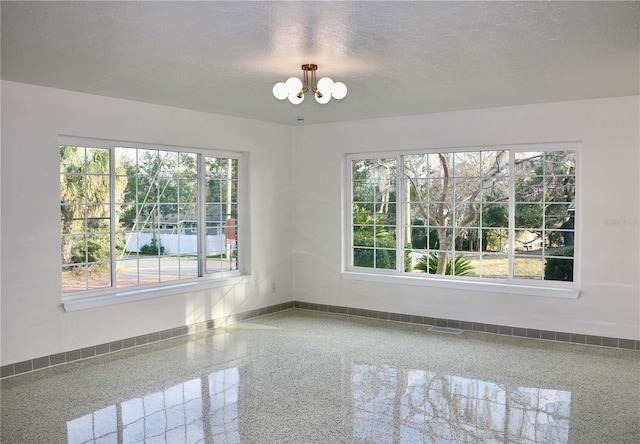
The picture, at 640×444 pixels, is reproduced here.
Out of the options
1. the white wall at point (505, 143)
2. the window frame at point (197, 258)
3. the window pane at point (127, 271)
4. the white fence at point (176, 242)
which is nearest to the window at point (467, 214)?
the white wall at point (505, 143)

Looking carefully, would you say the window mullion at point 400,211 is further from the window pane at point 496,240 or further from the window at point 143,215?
the window at point 143,215

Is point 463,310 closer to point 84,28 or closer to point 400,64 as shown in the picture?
point 400,64

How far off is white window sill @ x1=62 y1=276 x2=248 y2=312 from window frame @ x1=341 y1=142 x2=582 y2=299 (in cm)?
154

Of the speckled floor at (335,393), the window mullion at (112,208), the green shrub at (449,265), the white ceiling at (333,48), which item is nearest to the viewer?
the white ceiling at (333,48)

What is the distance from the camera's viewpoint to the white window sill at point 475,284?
18.6ft

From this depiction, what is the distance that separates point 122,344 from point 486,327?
384 cm

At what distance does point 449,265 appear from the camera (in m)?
6.54

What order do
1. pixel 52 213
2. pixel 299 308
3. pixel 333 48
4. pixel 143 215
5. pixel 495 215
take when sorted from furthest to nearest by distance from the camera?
pixel 299 308 → pixel 495 215 → pixel 143 215 → pixel 52 213 → pixel 333 48

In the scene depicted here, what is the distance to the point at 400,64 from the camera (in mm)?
4066

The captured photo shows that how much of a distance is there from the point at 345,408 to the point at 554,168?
11.5ft

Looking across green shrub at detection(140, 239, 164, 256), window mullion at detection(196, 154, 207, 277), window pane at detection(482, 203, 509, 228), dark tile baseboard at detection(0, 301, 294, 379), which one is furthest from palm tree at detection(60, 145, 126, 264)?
window pane at detection(482, 203, 509, 228)

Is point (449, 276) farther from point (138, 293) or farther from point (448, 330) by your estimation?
point (138, 293)

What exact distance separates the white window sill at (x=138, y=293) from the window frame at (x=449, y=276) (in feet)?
5.06

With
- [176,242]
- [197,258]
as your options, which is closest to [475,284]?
[197,258]
